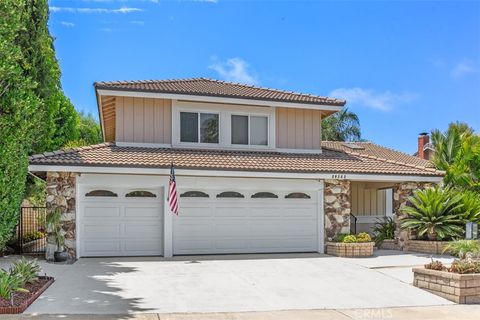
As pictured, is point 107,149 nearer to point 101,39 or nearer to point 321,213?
point 101,39

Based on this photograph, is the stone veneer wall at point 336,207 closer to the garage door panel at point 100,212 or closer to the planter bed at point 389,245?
the planter bed at point 389,245

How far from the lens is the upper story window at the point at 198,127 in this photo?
57.4 feet

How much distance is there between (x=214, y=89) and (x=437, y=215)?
911 centimetres

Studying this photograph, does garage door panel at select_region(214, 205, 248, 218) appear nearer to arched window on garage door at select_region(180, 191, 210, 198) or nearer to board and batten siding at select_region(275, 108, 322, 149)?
arched window on garage door at select_region(180, 191, 210, 198)

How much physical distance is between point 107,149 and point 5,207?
6.23 meters

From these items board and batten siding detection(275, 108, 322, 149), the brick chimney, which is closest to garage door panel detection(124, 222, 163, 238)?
board and batten siding detection(275, 108, 322, 149)

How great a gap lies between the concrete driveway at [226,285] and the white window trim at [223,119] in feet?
14.6

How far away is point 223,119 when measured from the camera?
17.8m

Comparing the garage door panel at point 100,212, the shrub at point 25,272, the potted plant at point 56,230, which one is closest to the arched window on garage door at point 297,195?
the garage door panel at point 100,212

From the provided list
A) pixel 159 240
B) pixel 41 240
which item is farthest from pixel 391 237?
pixel 41 240

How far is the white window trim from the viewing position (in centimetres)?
1730

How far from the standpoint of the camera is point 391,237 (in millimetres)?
18297

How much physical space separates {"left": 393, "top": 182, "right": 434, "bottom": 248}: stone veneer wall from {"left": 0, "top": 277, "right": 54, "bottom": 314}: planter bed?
12.1 m

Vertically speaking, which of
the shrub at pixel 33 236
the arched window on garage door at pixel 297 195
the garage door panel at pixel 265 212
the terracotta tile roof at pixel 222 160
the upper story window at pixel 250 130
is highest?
the upper story window at pixel 250 130
